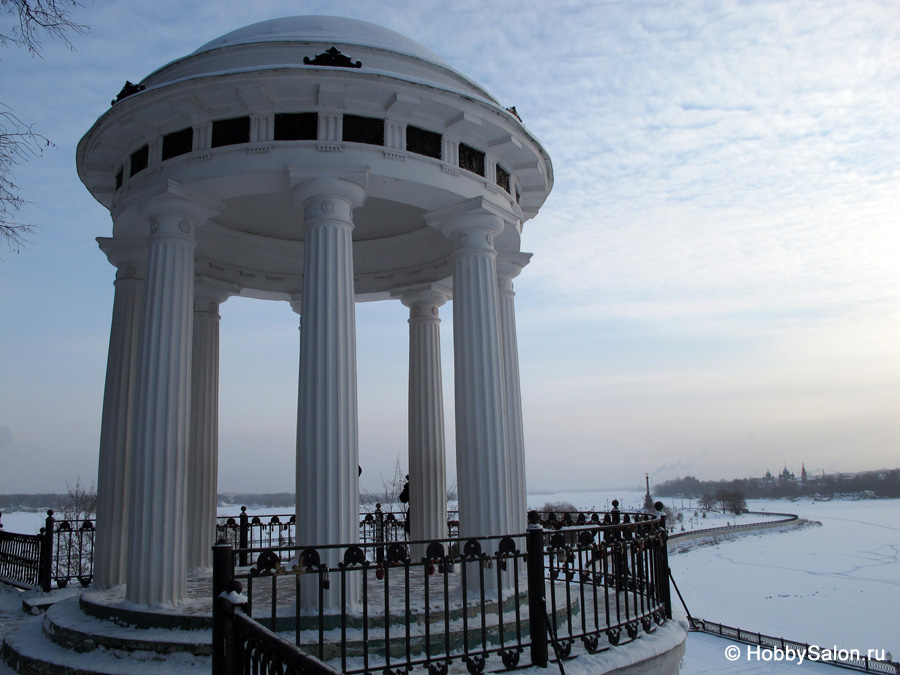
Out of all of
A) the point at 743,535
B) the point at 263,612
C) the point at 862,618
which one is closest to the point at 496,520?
the point at 263,612

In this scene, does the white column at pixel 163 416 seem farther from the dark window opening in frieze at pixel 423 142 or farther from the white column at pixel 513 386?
the white column at pixel 513 386

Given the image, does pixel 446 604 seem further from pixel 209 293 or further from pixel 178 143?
pixel 209 293

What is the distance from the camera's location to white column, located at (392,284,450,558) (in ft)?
56.6

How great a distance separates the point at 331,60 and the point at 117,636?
989cm

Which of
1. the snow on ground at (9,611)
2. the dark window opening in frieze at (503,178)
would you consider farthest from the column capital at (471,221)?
the snow on ground at (9,611)

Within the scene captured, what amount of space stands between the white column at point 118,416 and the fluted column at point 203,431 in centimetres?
246

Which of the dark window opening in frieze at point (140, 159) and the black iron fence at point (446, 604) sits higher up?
the dark window opening in frieze at point (140, 159)

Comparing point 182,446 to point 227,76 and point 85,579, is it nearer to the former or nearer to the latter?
point 227,76

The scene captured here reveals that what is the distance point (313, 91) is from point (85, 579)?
13.1 m

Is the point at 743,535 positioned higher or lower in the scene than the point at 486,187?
lower

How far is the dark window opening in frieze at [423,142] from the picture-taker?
39.9 ft

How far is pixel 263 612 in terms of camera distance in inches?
376

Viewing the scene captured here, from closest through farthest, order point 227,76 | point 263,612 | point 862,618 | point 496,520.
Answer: point 263,612, point 227,76, point 496,520, point 862,618

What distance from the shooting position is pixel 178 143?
12180mm
